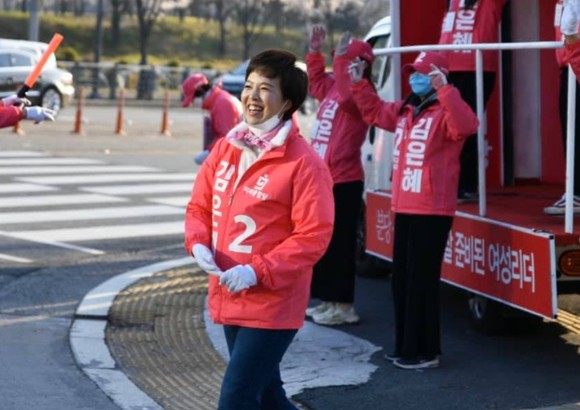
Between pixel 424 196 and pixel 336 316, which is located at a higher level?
pixel 424 196

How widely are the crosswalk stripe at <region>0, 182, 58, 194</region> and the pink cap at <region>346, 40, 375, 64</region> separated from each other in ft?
27.3

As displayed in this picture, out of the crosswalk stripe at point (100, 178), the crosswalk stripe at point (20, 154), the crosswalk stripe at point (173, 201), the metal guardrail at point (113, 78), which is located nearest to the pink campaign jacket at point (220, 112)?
the crosswalk stripe at point (173, 201)

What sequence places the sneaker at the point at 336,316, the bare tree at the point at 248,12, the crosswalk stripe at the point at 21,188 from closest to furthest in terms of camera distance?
the sneaker at the point at 336,316 → the crosswalk stripe at the point at 21,188 → the bare tree at the point at 248,12

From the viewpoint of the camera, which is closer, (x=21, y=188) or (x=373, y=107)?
(x=373, y=107)

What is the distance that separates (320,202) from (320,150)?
13.8 feet

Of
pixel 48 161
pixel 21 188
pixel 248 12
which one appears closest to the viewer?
pixel 21 188

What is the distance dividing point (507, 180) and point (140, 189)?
775 cm

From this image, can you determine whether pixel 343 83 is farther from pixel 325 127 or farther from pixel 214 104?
pixel 214 104

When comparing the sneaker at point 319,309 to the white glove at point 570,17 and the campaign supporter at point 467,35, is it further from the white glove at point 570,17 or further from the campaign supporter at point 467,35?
the white glove at point 570,17

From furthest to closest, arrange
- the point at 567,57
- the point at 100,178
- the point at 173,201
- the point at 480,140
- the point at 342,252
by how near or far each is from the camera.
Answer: the point at 100,178 < the point at 173,201 < the point at 342,252 < the point at 480,140 < the point at 567,57

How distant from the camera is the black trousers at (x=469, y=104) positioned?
918 centimetres

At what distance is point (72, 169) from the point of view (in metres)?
19.4

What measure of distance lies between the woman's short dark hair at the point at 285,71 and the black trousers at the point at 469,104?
156 inches

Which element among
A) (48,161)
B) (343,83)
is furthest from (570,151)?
(48,161)
